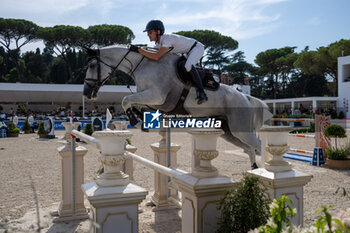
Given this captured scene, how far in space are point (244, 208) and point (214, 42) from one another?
36.7 m

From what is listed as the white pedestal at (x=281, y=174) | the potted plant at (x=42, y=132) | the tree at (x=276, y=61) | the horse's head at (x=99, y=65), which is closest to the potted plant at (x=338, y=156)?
the white pedestal at (x=281, y=174)

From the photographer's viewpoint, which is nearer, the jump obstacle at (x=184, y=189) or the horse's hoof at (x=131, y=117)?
the jump obstacle at (x=184, y=189)

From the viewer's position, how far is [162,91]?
8.64 ft

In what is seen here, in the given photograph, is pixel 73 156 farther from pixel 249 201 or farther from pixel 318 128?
pixel 318 128

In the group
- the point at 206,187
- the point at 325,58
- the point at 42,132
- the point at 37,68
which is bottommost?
the point at 42,132

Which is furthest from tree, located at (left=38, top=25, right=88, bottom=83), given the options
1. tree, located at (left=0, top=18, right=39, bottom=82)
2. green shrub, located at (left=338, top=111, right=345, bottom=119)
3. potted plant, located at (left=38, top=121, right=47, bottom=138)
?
green shrub, located at (left=338, top=111, right=345, bottom=119)

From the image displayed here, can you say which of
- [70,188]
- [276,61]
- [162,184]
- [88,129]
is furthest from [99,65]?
[276,61]

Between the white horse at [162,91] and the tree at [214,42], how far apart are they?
3280cm

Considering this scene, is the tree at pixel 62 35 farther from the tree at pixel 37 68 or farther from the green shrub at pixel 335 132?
the green shrub at pixel 335 132

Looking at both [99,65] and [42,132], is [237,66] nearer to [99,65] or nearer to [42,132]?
[42,132]

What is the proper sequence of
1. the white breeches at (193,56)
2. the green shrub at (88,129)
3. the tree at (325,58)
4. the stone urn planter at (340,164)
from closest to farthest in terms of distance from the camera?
the white breeches at (193,56)
the stone urn planter at (340,164)
the green shrub at (88,129)
the tree at (325,58)

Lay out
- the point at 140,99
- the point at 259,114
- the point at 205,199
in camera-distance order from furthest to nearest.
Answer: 1. the point at 259,114
2. the point at 140,99
3. the point at 205,199

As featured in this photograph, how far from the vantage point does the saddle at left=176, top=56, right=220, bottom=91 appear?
2730 mm

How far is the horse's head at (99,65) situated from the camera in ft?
8.99
